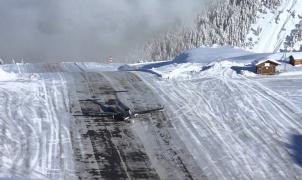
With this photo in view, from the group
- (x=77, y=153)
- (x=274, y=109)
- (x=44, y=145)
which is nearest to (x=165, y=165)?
(x=77, y=153)

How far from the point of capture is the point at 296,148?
122 feet

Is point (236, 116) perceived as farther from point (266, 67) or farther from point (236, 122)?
point (266, 67)

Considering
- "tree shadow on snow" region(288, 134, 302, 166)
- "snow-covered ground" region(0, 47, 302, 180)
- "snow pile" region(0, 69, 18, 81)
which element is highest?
"snow pile" region(0, 69, 18, 81)

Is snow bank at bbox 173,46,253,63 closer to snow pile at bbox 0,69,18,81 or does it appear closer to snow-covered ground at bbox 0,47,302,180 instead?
snow-covered ground at bbox 0,47,302,180

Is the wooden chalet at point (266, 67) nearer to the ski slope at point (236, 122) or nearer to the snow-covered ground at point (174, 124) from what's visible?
the snow-covered ground at point (174, 124)

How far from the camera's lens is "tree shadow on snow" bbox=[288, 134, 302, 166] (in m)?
35.7

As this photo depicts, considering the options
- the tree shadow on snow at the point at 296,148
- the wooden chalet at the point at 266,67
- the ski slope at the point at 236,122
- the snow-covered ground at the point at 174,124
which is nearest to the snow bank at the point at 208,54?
the snow-covered ground at the point at 174,124

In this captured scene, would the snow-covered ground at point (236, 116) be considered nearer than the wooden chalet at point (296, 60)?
Yes

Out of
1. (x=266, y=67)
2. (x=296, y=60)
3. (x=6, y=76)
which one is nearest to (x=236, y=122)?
(x=266, y=67)

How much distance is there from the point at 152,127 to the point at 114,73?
17.8 m

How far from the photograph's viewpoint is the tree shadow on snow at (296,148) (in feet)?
117

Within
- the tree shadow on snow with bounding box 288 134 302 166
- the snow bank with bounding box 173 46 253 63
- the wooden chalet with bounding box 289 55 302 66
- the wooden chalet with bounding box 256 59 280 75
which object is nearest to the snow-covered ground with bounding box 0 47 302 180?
the tree shadow on snow with bounding box 288 134 302 166

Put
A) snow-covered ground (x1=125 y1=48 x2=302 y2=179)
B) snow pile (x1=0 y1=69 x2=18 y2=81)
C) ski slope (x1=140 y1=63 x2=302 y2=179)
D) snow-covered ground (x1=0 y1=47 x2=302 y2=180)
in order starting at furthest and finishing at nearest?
snow pile (x1=0 y1=69 x2=18 y2=81), snow-covered ground (x1=125 y1=48 x2=302 y2=179), ski slope (x1=140 y1=63 x2=302 y2=179), snow-covered ground (x1=0 y1=47 x2=302 y2=180)

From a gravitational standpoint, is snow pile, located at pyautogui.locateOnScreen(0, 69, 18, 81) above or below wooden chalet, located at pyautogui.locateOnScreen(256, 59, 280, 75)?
above
